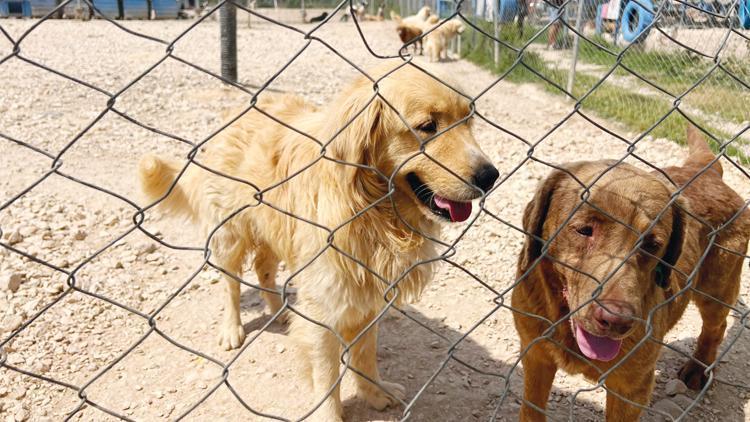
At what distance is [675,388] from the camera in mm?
3391

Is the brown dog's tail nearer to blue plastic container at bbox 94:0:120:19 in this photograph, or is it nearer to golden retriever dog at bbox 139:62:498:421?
golden retriever dog at bbox 139:62:498:421

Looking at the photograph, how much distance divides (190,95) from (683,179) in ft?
23.7

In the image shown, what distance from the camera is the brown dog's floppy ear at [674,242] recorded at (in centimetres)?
245

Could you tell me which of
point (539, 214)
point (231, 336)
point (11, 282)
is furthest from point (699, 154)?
point (11, 282)

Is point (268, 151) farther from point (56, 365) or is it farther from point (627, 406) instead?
point (627, 406)

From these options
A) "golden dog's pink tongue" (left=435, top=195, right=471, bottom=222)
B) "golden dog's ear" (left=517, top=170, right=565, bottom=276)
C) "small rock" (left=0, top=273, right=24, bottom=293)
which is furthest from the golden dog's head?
"small rock" (left=0, top=273, right=24, bottom=293)

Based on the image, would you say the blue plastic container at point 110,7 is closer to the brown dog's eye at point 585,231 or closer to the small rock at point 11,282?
the small rock at point 11,282

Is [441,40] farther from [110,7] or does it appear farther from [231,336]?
[110,7]

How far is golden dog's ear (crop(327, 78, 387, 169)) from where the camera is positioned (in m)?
2.33

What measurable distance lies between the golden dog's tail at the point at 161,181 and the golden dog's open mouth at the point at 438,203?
Answer: 1.69 m

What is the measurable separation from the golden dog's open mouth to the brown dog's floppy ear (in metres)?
0.83

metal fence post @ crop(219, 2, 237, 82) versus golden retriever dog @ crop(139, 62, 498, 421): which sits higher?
golden retriever dog @ crop(139, 62, 498, 421)

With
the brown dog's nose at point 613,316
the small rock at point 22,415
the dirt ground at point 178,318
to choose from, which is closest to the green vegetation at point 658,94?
the dirt ground at point 178,318

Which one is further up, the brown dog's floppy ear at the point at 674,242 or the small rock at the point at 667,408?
the brown dog's floppy ear at the point at 674,242
